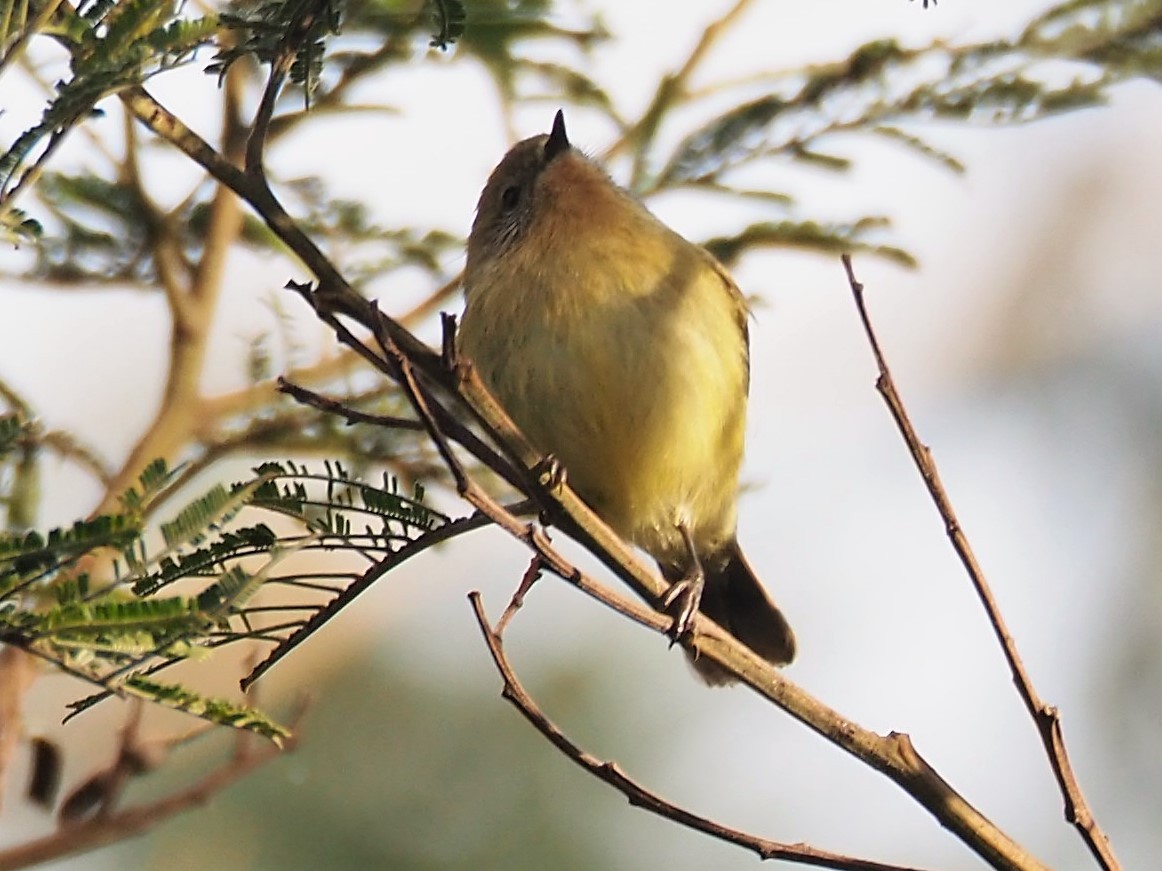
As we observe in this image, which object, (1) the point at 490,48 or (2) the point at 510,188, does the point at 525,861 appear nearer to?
(2) the point at 510,188

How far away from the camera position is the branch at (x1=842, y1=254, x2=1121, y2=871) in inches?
79.1

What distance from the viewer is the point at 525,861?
218 inches

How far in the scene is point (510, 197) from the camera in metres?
4.17

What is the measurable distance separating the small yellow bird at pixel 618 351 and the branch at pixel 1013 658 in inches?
39.1

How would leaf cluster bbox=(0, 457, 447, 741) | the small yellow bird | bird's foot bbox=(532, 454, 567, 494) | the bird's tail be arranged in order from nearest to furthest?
leaf cluster bbox=(0, 457, 447, 741), bird's foot bbox=(532, 454, 567, 494), the small yellow bird, the bird's tail

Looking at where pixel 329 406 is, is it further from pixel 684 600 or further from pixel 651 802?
pixel 684 600

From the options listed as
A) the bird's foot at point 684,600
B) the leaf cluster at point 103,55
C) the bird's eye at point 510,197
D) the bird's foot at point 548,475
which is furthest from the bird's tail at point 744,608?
the leaf cluster at point 103,55

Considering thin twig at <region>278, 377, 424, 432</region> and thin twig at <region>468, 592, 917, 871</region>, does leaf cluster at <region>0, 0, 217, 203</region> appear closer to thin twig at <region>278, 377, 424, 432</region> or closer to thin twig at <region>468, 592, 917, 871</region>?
thin twig at <region>278, 377, 424, 432</region>

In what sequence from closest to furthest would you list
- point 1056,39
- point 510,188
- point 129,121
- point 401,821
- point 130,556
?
1. point 130,556
2. point 129,121
3. point 1056,39
4. point 510,188
5. point 401,821

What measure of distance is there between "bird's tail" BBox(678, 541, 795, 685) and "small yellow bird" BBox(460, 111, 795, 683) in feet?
1.22

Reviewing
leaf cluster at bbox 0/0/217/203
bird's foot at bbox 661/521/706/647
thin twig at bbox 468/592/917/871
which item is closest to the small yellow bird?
bird's foot at bbox 661/521/706/647

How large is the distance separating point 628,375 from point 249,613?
4.84ft

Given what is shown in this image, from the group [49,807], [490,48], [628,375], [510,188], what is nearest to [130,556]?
[49,807]

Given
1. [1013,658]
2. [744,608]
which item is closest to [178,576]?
[1013,658]
